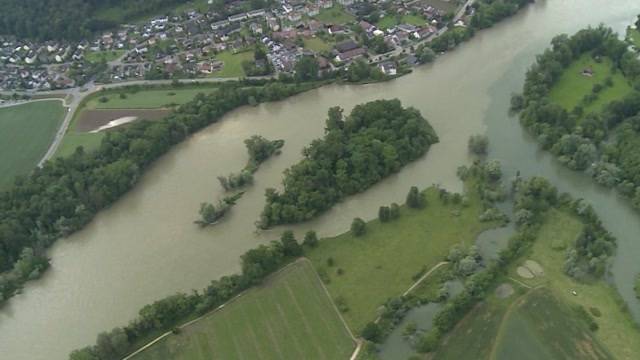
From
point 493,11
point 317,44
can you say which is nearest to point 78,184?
point 317,44

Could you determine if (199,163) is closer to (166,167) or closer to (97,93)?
(166,167)

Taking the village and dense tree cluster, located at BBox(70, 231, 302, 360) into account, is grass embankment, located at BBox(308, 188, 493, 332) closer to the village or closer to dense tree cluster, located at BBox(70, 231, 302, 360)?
dense tree cluster, located at BBox(70, 231, 302, 360)

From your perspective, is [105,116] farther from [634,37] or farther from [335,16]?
[634,37]

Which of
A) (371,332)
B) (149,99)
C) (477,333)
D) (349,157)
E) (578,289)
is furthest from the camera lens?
(149,99)

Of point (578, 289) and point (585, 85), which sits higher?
point (585, 85)

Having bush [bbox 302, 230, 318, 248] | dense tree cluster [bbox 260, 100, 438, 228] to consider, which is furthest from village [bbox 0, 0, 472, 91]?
bush [bbox 302, 230, 318, 248]

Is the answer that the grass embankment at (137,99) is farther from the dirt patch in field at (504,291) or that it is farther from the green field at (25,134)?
the dirt patch in field at (504,291)
